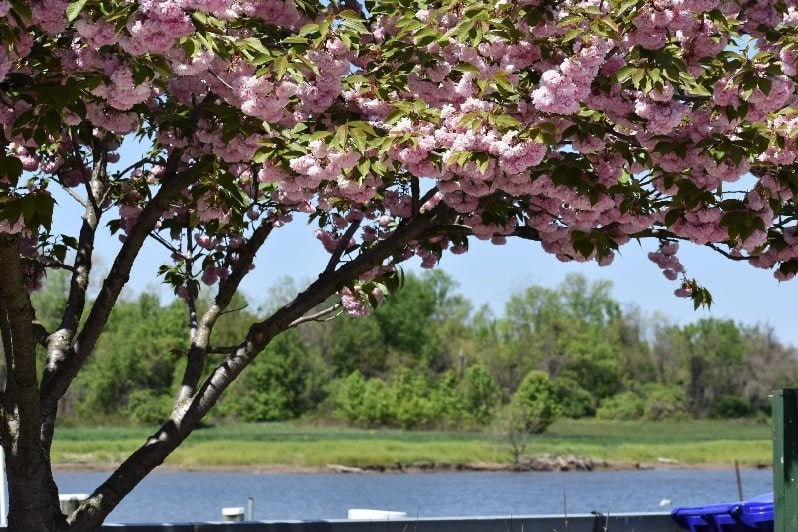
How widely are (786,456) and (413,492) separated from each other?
30.7 meters

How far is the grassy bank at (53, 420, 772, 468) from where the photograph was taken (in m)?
51.7

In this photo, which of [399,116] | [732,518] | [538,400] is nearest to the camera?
[399,116]

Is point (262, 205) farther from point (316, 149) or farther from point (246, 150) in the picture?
point (316, 149)

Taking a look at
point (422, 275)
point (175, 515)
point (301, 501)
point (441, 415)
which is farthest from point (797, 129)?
point (422, 275)

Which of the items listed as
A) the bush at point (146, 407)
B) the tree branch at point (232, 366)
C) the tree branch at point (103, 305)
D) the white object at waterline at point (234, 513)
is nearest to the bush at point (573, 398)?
the bush at point (146, 407)

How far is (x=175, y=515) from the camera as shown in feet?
90.1

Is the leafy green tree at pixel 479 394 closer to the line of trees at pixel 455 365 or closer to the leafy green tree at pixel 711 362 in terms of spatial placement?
the line of trees at pixel 455 365

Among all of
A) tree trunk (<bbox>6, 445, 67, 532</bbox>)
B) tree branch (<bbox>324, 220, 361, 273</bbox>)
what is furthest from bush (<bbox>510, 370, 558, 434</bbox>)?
tree trunk (<bbox>6, 445, 67, 532</bbox>)

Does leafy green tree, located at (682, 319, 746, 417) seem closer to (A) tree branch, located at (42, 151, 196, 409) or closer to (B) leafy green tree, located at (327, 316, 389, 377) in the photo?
(B) leafy green tree, located at (327, 316, 389, 377)

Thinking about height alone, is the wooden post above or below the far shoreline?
above

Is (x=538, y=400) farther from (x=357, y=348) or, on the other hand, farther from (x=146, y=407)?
(x=146, y=407)

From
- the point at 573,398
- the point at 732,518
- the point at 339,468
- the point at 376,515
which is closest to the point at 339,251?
the point at 376,515

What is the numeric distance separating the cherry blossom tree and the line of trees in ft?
176

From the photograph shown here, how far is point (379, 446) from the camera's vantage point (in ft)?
179
